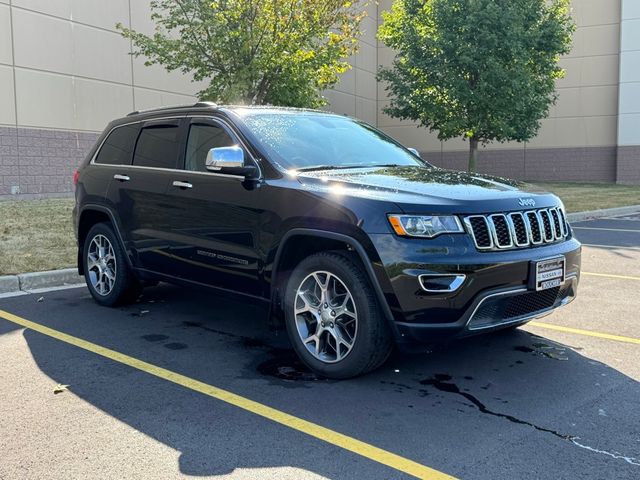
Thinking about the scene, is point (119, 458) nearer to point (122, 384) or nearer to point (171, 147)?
point (122, 384)

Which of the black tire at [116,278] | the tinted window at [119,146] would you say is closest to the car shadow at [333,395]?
the black tire at [116,278]

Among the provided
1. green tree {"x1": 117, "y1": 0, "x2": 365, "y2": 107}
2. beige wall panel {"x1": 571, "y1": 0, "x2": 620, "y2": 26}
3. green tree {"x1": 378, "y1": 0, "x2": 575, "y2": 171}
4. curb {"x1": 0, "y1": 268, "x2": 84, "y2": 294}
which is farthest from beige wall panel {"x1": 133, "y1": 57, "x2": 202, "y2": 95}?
beige wall panel {"x1": 571, "y1": 0, "x2": 620, "y2": 26}

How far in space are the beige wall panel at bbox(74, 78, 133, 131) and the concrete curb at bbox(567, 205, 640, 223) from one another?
42.2ft

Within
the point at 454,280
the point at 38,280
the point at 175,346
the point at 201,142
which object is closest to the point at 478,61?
the point at 38,280

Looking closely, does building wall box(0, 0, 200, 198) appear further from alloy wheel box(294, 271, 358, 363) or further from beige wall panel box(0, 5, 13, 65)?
alloy wheel box(294, 271, 358, 363)

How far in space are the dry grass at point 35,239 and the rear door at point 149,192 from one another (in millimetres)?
2375

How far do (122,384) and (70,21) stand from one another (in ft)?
53.3

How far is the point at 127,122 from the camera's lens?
254 inches

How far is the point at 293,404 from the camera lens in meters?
3.88

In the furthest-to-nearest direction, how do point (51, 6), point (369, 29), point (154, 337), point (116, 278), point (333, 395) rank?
point (369, 29) → point (51, 6) → point (116, 278) → point (154, 337) → point (333, 395)

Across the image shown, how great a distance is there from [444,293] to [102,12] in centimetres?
1761

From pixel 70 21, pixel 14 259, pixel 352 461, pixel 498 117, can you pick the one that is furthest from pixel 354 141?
pixel 498 117

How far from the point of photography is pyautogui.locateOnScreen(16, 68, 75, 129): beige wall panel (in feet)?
55.4

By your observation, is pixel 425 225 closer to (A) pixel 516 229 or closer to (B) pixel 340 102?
(A) pixel 516 229
